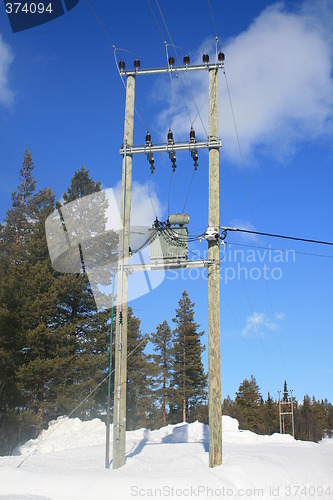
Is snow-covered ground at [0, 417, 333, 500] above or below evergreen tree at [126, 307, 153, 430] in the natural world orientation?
below

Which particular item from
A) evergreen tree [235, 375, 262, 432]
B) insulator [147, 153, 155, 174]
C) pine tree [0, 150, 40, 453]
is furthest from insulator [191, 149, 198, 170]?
evergreen tree [235, 375, 262, 432]

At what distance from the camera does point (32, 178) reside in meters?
49.2

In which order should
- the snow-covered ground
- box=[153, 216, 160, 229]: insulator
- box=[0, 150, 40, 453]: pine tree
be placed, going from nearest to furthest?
the snow-covered ground < box=[153, 216, 160, 229]: insulator < box=[0, 150, 40, 453]: pine tree

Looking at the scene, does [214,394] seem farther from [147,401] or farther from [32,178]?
[32,178]

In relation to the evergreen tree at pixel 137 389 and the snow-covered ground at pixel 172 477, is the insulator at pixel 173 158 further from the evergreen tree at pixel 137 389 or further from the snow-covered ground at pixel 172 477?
the evergreen tree at pixel 137 389

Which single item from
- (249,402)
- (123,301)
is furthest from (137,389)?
(249,402)

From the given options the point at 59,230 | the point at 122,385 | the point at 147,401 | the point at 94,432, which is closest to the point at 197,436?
the point at 94,432

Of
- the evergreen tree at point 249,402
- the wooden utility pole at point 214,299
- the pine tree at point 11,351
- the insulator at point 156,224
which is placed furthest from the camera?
the evergreen tree at point 249,402

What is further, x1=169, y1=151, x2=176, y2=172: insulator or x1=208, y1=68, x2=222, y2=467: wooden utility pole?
x1=169, y1=151, x2=176, y2=172: insulator

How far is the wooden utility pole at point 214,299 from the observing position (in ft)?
41.1

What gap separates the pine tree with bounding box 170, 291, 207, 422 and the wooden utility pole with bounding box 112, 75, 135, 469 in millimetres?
38552

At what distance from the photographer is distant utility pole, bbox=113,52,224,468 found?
1267 centimetres

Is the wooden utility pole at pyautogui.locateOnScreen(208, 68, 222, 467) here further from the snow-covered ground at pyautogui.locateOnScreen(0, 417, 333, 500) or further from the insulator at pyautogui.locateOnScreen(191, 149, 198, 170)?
the snow-covered ground at pyautogui.locateOnScreen(0, 417, 333, 500)

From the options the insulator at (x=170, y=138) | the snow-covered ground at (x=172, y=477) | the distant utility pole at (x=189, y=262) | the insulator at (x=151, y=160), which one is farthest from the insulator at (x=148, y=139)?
the snow-covered ground at (x=172, y=477)
